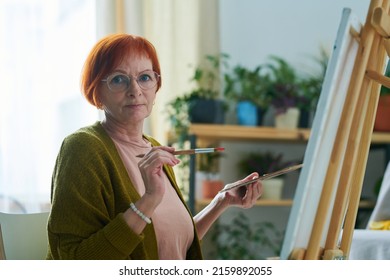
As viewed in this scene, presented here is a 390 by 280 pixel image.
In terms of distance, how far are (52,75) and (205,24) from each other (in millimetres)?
605

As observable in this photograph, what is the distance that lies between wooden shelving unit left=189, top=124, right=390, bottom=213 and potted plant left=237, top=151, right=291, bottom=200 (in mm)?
53

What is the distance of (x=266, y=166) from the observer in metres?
2.28

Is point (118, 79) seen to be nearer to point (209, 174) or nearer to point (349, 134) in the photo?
point (349, 134)

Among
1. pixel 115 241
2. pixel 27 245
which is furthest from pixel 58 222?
pixel 27 245

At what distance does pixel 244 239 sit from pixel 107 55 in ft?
5.16

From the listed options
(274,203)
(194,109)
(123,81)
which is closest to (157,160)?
(123,81)

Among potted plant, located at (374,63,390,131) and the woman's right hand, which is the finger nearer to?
the woman's right hand

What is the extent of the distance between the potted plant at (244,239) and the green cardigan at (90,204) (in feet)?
4.78

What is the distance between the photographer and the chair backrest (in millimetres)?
949

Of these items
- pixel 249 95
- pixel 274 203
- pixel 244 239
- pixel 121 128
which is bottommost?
pixel 244 239

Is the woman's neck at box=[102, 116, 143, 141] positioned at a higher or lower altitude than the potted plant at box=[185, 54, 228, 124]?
higher

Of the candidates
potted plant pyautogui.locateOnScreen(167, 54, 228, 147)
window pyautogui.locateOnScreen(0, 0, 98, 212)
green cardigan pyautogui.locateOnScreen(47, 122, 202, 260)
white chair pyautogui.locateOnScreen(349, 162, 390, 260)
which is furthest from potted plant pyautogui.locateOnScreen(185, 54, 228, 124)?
green cardigan pyautogui.locateOnScreen(47, 122, 202, 260)

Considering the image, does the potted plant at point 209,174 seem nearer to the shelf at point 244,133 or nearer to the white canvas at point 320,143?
the shelf at point 244,133

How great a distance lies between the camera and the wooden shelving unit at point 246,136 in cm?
205
